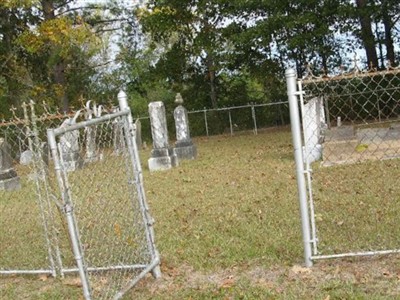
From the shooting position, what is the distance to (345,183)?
26.0ft

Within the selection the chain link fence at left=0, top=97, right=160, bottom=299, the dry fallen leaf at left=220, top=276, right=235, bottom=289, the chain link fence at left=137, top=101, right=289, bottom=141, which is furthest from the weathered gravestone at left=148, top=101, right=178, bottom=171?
the chain link fence at left=137, top=101, right=289, bottom=141

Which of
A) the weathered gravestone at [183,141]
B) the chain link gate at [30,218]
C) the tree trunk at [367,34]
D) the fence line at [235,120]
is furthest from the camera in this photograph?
the fence line at [235,120]

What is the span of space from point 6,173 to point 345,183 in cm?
759

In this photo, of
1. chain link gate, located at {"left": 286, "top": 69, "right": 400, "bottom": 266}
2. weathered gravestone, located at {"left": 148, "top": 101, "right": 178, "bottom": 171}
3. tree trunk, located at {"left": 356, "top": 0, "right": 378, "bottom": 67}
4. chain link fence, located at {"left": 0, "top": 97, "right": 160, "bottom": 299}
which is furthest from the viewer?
tree trunk, located at {"left": 356, "top": 0, "right": 378, "bottom": 67}

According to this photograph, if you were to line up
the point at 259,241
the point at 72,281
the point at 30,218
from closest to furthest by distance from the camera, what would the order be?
the point at 72,281, the point at 259,241, the point at 30,218

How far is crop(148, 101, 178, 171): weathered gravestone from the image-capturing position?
1230 centimetres

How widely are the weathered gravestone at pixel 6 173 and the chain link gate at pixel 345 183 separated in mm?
6555

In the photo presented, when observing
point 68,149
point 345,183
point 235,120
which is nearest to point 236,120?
point 235,120

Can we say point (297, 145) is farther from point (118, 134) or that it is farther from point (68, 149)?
point (68, 149)

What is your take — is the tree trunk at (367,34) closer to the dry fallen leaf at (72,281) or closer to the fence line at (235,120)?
the fence line at (235,120)

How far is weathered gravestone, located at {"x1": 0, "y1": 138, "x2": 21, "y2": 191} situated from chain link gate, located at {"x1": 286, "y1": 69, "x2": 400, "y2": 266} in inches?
258

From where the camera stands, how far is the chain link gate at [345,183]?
444 cm

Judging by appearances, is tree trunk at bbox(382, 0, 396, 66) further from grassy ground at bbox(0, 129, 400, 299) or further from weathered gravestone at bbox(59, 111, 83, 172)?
weathered gravestone at bbox(59, 111, 83, 172)

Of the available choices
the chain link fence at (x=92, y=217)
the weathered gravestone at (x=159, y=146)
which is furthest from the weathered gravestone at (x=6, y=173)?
the chain link fence at (x=92, y=217)
